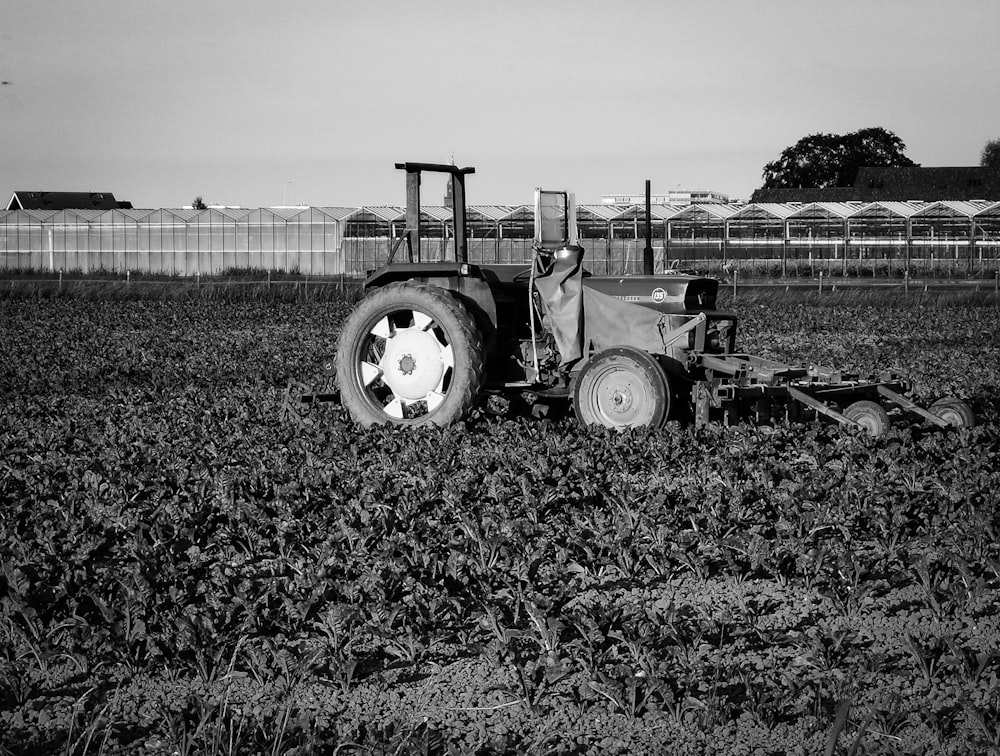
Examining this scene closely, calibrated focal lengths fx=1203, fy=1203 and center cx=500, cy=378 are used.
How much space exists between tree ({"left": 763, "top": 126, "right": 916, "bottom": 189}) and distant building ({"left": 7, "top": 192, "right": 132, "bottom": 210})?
43005mm

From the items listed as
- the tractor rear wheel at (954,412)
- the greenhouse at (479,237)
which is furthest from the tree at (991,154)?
the tractor rear wheel at (954,412)

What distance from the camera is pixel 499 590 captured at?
4.82 metres

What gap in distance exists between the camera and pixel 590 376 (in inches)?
309

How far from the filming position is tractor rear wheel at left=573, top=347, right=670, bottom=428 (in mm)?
7590

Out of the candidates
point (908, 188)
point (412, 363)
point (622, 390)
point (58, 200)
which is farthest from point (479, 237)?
point (622, 390)

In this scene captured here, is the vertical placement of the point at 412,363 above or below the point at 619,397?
above

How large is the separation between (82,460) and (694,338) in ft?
13.1

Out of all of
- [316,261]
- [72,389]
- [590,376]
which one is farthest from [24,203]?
[590,376]

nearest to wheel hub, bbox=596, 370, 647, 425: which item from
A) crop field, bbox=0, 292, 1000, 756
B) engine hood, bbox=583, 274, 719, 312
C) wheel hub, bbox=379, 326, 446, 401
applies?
crop field, bbox=0, 292, 1000, 756

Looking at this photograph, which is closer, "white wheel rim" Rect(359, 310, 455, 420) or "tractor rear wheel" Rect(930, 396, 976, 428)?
"tractor rear wheel" Rect(930, 396, 976, 428)

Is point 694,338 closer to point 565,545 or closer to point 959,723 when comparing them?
point 565,545

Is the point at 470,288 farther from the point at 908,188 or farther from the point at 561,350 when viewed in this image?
the point at 908,188

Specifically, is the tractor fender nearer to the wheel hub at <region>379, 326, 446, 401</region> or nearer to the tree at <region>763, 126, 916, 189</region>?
the wheel hub at <region>379, 326, 446, 401</region>

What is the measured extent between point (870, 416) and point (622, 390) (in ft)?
5.20
